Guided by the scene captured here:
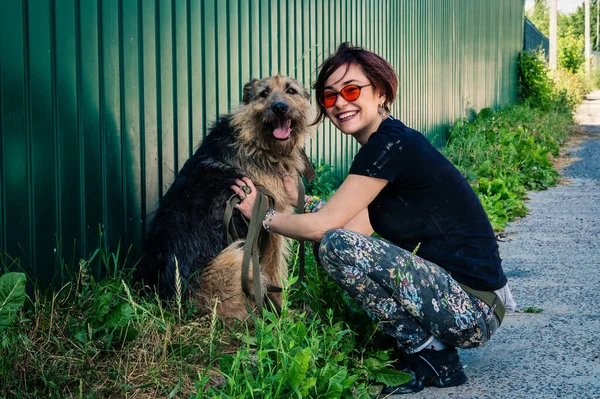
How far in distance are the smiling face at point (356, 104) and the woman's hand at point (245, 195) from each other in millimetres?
613

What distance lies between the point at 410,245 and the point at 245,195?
3.03 feet

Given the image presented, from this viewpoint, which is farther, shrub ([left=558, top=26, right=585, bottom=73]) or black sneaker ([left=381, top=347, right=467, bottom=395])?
shrub ([left=558, top=26, right=585, bottom=73])

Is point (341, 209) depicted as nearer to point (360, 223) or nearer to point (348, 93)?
point (348, 93)

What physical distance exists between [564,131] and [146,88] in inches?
458

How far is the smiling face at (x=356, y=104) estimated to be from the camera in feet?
11.4

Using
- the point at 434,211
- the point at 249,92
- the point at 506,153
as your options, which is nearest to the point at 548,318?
the point at 434,211

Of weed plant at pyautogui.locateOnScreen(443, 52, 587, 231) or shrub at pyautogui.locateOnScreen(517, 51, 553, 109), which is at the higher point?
shrub at pyautogui.locateOnScreen(517, 51, 553, 109)

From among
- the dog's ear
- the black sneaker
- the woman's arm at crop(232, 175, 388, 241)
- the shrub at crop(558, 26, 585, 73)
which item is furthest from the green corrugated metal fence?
the shrub at crop(558, 26, 585, 73)

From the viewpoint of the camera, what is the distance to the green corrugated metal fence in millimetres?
3557

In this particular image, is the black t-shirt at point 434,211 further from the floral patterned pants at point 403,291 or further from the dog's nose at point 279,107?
the dog's nose at point 279,107

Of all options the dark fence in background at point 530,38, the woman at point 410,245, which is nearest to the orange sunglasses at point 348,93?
the woman at point 410,245

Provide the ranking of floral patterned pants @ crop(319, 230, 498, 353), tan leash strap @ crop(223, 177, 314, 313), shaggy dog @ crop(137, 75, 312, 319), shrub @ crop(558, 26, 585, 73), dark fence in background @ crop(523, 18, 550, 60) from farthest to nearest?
shrub @ crop(558, 26, 585, 73) → dark fence in background @ crop(523, 18, 550, 60) → shaggy dog @ crop(137, 75, 312, 319) → tan leash strap @ crop(223, 177, 314, 313) → floral patterned pants @ crop(319, 230, 498, 353)

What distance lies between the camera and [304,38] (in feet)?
21.5

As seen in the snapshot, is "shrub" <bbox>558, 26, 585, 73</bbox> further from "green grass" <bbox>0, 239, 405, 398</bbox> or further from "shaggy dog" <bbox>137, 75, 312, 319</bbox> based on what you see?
"green grass" <bbox>0, 239, 405, 398</bbox>
